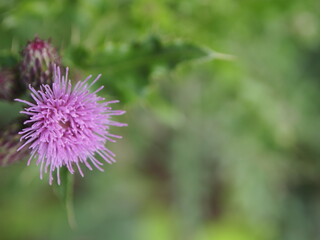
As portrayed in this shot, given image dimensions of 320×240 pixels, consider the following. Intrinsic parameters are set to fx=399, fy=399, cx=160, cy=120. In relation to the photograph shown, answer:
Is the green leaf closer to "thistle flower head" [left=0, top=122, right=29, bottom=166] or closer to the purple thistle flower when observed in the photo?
the purple thistle flower

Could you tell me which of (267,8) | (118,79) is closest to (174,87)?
(267,8)

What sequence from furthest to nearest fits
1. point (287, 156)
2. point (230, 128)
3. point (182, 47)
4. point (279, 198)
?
point (279, 198)
point (287, 156)
point (230, 128)
point (182, 47)

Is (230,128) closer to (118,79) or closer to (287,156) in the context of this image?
(287,156)

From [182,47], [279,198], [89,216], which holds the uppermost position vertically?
[279,198]

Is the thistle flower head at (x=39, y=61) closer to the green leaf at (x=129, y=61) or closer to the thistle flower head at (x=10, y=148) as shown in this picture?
the thistle flower head at (x=10, y=148)

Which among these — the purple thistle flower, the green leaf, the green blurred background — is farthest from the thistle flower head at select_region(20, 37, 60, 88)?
the green leaf

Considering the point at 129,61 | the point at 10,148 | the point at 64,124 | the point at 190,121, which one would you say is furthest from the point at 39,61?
the point at 190,121
